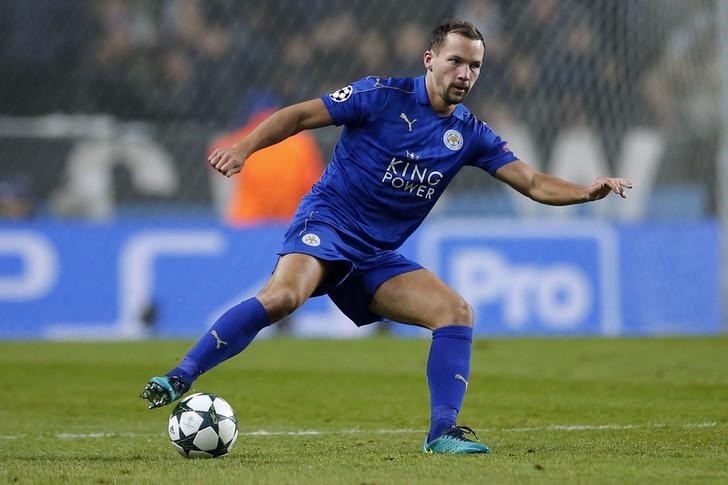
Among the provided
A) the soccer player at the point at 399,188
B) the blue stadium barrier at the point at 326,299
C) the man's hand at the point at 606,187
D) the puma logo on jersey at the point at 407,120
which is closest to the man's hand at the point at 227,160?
the soccer player at the point at 399,188

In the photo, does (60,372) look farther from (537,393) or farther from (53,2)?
(53,2)

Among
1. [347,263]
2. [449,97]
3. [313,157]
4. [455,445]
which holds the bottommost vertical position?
[455,445]

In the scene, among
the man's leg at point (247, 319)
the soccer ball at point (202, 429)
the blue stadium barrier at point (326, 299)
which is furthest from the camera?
the blue stadium barrier at point (326, 299)

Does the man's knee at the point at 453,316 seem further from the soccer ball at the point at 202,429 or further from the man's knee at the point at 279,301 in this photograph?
the soccer ball at the point at 202,429

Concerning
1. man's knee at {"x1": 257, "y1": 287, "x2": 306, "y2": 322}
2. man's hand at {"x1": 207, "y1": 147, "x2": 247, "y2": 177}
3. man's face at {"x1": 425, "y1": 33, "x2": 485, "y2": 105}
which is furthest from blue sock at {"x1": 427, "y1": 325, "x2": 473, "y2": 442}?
man's hand at {"x1": 207, "y1": 147, "x2": 247, "y2": 177}

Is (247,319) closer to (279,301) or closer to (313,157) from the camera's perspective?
(279,301)

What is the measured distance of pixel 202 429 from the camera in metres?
5.28

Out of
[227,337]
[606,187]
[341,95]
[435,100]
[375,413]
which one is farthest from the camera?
[375,413]

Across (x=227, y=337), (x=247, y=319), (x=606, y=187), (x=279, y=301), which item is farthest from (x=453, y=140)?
(x=227, y=337)

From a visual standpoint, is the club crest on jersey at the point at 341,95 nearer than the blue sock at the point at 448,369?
No

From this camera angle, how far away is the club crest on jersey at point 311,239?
5602 mm

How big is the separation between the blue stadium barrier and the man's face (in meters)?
7.38

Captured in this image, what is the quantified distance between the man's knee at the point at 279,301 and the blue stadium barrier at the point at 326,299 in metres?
7.73

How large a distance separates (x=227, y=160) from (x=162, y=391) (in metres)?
0.99
